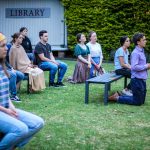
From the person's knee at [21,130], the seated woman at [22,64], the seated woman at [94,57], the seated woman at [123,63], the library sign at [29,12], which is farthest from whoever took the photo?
the library sign at [29,12]

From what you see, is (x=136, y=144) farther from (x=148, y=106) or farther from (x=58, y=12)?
(x=58, y=12)

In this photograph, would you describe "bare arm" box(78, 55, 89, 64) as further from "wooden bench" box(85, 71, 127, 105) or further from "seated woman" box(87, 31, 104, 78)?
"wooden bench" box(85, 71, 127, 105)

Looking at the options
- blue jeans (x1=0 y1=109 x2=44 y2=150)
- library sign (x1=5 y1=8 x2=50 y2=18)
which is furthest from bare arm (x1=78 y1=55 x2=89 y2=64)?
library sign (x1=5 y1=8 x2=50 y2=18)

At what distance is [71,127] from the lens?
656 cm

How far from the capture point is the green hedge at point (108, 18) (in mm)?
17062

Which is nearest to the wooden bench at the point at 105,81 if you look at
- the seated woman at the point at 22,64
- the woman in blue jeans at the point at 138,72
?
the woman in blue jeans at the point at 138,72

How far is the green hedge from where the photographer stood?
1706 centimetres

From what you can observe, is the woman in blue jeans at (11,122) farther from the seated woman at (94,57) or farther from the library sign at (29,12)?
the library sign at (29,12)

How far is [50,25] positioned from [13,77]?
10.2 m

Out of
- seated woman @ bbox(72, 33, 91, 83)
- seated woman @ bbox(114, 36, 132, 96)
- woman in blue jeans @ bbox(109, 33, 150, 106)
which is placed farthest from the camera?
seated woman @ bbox(72, 33, 91, 83)

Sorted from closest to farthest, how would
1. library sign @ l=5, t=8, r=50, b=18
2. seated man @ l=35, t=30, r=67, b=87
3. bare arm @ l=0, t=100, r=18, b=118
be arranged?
bare arm @ l=0, t=100, r=18, b=118, seated man @ l=35, t=30, r=67, b=87, library sign @ l=5, t=8, r=50, b=18

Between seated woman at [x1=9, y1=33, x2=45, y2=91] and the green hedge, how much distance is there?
8235 mm

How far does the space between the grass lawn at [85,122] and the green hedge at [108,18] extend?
303 inches

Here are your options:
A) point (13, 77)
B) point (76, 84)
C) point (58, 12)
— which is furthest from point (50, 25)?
point (13, 77)
